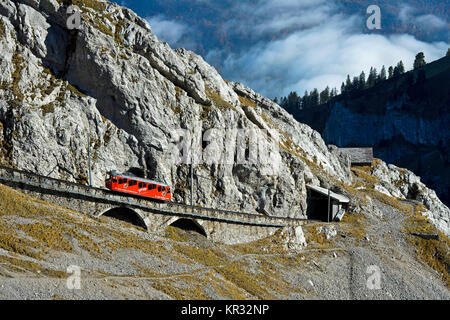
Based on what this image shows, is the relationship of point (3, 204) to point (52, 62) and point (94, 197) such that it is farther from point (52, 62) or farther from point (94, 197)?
point (52, 62)

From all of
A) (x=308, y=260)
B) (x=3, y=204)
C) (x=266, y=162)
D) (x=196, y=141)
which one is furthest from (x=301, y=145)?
(x=3, y=204)

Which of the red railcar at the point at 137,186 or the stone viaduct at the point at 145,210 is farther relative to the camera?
the red railcar at the point at 137,186

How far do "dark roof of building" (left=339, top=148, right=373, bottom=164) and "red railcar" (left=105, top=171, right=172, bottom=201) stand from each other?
3382 inches

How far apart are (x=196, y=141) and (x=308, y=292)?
34225mm

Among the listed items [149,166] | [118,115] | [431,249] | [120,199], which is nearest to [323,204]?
[431,249]

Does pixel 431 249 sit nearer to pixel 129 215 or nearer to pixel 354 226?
pixel 354 226

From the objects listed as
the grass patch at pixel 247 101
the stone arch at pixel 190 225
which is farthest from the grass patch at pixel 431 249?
the grass patch at pixel 247 101

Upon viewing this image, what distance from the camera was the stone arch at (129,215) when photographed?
186ft

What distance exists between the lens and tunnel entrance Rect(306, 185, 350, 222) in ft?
277

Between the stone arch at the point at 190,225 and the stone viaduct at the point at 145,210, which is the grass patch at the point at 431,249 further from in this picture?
the stone arch at the point at 190,225

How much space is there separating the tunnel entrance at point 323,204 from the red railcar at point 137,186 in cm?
3657

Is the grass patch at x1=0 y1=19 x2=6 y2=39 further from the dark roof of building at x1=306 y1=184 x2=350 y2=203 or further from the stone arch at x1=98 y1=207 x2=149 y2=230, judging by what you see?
the dark roof of building at x1=306 y1=184 x2=350 y2=203
